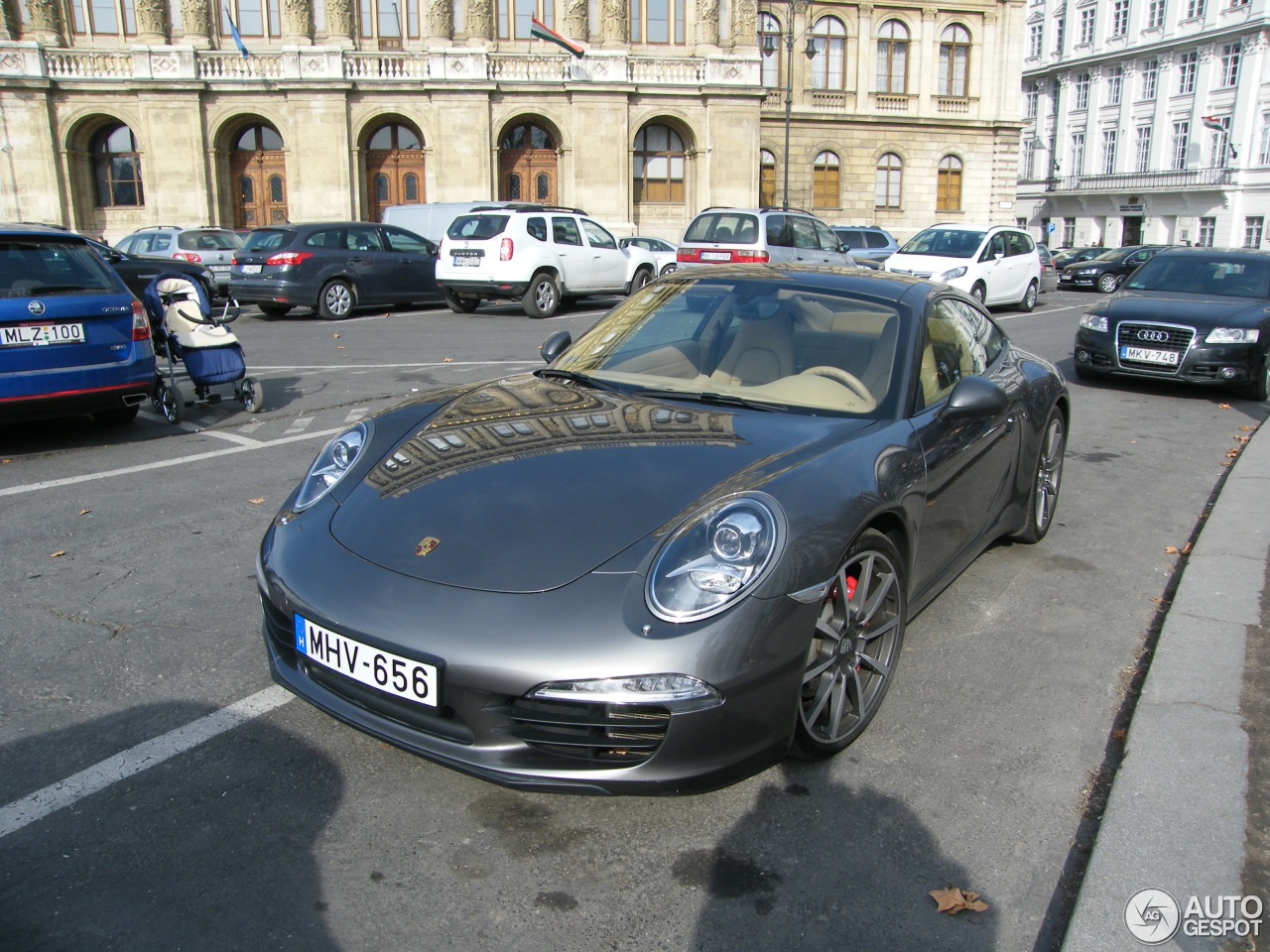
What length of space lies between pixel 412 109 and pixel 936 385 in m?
34.5

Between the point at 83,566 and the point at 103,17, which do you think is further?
the point at 103,17

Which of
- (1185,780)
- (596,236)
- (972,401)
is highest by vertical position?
(596,236)

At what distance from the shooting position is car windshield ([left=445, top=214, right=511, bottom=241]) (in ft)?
56.4

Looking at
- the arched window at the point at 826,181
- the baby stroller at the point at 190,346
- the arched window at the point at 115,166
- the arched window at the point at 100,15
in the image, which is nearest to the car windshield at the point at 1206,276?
the baby stroller at the point at 190,346

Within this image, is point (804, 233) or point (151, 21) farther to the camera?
point (151, 21)

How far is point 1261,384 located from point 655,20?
32215mm

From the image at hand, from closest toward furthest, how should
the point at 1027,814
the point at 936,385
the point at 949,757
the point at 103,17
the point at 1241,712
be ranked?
the point at 1027,814 < the point at 949,757 < the point at 1241,712 < the point at 936,385 < the point at 103,17

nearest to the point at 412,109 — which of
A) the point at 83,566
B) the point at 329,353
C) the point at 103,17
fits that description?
the point at 103,17

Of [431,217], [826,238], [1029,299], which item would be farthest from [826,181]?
[826,238]

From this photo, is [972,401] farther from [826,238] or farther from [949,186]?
[949,186]

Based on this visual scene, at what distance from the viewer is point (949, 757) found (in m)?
3.19

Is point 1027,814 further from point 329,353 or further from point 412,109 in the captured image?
point 412,109

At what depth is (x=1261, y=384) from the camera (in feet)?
34.0

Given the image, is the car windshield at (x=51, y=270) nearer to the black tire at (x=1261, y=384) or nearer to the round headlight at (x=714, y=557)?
the round headlight at (x=714, y=557)
